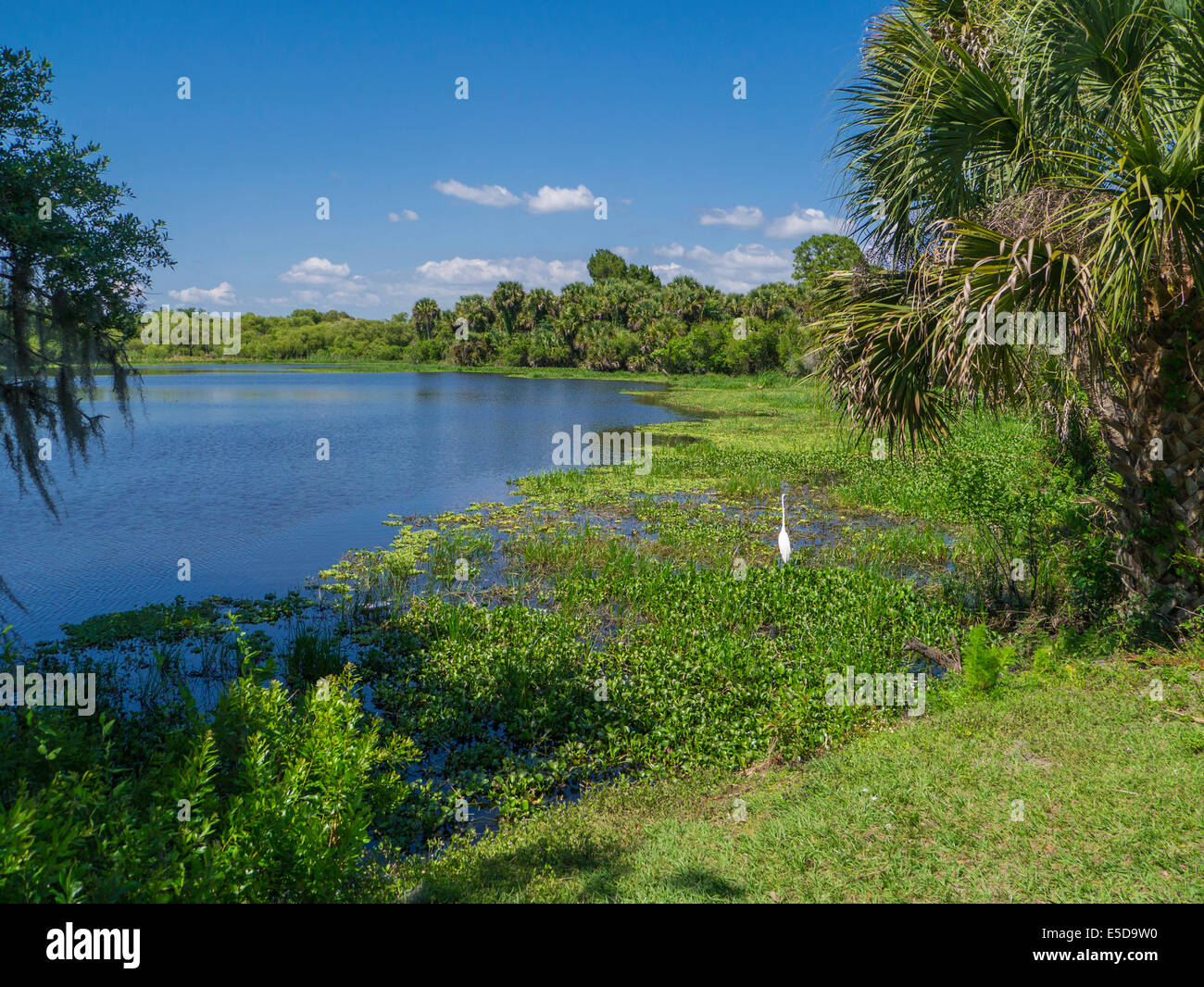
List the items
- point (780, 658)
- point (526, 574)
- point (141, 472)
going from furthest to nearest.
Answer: point (141, 472) → point (526, 574) → point (780, 658)

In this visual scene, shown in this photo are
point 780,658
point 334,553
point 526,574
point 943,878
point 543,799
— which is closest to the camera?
point 943,878

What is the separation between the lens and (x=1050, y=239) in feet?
20.4

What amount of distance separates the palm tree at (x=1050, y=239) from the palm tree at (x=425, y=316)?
10864 centimetres

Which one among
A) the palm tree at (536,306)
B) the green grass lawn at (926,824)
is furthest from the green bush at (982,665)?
the palm tree at (536,306)

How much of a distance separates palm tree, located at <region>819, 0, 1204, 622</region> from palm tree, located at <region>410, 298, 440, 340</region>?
109 meters

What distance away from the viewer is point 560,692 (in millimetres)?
8438

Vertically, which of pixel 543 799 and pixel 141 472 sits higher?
pixel 141 472

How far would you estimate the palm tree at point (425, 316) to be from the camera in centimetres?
11112

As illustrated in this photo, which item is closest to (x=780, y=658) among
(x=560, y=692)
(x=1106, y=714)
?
(x=560, y=692)

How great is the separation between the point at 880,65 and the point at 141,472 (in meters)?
23.6

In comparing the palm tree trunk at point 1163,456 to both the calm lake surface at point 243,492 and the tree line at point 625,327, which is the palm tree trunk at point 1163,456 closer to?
the calm lake surface at point 243,492
